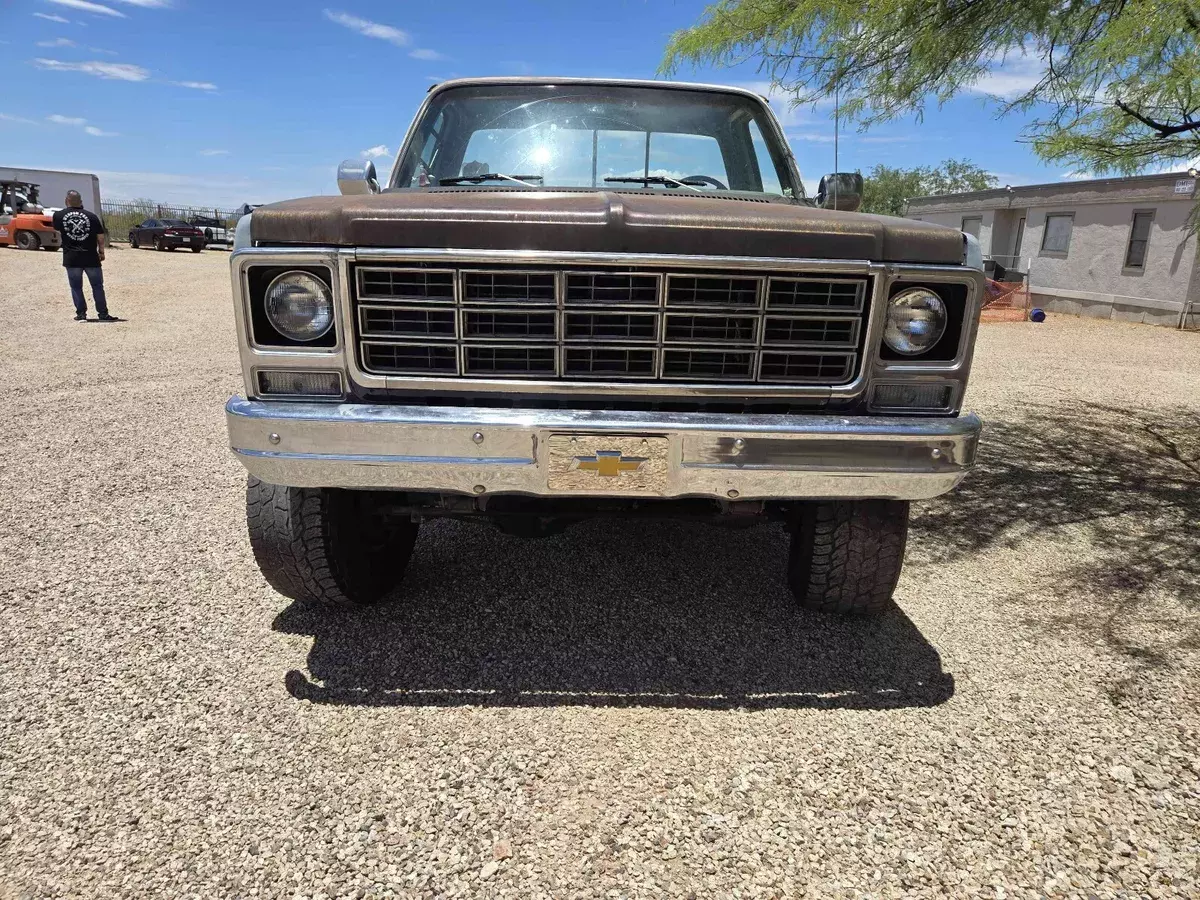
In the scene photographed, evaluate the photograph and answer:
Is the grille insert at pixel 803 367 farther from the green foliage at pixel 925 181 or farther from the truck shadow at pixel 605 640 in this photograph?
the green foliage at pixel 925 181

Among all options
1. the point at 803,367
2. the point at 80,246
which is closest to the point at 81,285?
the point at 80,246

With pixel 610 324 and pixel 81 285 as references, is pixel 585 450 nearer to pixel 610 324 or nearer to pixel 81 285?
pixel 610 324

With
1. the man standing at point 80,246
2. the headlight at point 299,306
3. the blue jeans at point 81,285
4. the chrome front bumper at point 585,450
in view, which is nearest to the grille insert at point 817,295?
the chrome front bumper at point 585,450

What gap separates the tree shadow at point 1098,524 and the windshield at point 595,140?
7.04ft

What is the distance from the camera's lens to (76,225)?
10.8m

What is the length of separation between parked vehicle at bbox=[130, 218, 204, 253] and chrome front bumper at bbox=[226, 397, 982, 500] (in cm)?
3255

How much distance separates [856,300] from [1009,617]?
173cm

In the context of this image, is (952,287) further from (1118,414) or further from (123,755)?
(1118,414)

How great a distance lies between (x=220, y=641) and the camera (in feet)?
9.75

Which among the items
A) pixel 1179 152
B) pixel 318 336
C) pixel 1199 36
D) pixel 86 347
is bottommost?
pixel 86 347

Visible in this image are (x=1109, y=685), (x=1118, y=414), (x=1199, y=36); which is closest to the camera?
(x=1109, y=685)

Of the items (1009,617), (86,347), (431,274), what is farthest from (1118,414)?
(86,347)

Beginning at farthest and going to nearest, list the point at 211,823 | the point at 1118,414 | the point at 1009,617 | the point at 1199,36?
the point at 1118,414
the point at 1199,36
the point at 1009,617
the point at 211,823

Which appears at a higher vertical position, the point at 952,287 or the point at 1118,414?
the point at 952,287
